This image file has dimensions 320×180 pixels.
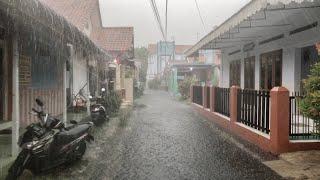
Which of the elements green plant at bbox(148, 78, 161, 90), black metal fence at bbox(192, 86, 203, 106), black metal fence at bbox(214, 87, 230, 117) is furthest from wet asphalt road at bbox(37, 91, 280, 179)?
green plant at bbox(148, 78, 161, 90)

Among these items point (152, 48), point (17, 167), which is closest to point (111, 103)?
point (17, 167)

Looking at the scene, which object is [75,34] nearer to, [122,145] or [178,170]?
[122,145]

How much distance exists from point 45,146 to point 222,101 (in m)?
8.91

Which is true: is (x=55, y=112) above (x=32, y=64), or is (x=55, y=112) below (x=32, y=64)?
below

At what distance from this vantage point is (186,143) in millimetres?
10492

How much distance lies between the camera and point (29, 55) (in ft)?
37.6

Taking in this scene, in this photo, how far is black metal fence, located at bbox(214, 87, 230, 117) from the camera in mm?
13859

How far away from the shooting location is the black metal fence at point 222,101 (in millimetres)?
13859

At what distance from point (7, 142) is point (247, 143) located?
5363 mm

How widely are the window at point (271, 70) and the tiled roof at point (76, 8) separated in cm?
1242

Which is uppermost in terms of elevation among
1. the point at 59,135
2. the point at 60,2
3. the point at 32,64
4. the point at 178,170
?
the point at 60,2

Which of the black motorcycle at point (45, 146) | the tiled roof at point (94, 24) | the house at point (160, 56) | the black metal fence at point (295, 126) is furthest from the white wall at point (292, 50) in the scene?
the house at point (160, 56)

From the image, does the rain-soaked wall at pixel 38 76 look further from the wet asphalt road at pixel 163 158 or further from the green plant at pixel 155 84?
the green plant at pixel 155 84

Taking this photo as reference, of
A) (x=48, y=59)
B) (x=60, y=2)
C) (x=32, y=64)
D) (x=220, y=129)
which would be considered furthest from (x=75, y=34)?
(x=60, y=2)
